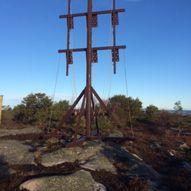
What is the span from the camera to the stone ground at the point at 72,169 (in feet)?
33.4

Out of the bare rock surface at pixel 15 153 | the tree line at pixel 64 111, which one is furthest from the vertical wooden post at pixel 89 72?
the tree line at pixel 64 111

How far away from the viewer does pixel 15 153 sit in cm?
1482

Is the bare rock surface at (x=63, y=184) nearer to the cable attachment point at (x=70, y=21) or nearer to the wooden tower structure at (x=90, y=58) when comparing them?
the wooden tower structure at (x=90, y=58)

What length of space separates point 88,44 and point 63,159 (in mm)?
6960

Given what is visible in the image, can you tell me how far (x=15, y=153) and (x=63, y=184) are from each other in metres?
5.53

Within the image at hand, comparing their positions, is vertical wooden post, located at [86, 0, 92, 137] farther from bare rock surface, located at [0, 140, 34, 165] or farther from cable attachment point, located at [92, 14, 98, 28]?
bare rock surface, located at [0, 140, 34, 165]

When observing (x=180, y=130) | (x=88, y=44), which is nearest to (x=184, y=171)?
(x=88, y=44)

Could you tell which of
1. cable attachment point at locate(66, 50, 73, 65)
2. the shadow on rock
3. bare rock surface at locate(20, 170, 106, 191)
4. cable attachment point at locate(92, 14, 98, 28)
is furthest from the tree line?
bare rock surface at locate(20, 170, 106, 191)

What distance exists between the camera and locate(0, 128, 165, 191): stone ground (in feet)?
33.4

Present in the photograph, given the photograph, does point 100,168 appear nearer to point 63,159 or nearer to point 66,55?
point 63,159

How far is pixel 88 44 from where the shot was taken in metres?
16.9

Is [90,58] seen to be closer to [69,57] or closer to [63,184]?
[69,57]

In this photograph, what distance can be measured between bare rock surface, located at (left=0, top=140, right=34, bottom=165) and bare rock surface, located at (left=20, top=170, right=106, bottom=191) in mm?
3310

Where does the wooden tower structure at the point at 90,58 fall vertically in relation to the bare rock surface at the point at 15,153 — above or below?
above
